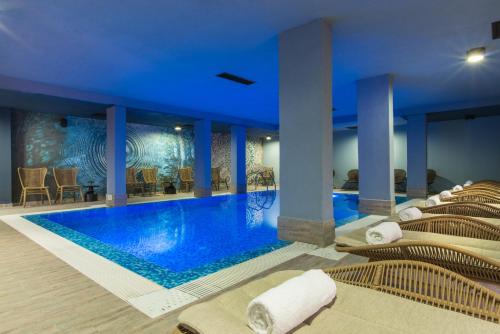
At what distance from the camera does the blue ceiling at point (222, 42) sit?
9.10 feet

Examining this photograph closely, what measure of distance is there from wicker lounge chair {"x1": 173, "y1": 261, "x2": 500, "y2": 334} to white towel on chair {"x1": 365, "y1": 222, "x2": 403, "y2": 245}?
41cm

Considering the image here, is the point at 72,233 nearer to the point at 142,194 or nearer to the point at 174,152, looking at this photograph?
the point at 142,194

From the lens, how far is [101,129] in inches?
332

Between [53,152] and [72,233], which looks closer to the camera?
[72,233]

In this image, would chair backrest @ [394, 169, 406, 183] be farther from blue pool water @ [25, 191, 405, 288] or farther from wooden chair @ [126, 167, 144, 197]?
wooden chair @ [126, 167, 144, 197]

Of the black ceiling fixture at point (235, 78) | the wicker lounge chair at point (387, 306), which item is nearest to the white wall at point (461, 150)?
the black ceiling fixture at point (235, 78)

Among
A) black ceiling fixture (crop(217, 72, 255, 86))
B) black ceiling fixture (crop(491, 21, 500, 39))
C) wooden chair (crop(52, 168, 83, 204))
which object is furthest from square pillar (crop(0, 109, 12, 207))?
black ceiling fixture (crop(491, 21, 500, 39))

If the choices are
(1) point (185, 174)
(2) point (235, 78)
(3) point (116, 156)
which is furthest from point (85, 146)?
(2) point (235, 78)

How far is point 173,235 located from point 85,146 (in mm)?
5988

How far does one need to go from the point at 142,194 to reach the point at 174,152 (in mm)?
2031

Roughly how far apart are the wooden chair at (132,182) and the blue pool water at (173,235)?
270 cm

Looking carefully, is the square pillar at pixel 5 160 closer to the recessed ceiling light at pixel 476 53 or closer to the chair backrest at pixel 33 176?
the chair backrest at pixel 33 176

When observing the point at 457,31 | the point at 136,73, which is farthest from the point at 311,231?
the point at 136,73

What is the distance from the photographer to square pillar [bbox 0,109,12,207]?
6.57 metres
